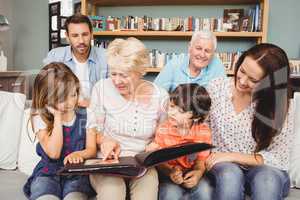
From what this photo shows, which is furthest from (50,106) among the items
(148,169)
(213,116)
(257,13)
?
(257,13)

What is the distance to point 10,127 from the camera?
1608 millimetres

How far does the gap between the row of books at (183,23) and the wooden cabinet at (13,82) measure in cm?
92

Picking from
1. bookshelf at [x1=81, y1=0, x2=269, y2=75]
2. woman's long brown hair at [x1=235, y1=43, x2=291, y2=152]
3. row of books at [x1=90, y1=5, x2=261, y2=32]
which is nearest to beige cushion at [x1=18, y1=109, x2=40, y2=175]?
woman's long brown hair at [x1=235, y1=43, x2=291, y2=152]

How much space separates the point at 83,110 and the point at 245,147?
2.32 ft

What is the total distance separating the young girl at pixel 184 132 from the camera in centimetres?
129

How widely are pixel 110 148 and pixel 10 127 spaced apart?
0.61 metres

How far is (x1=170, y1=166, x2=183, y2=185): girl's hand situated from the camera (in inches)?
50.2

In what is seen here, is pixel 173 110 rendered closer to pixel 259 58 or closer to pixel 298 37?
pixel 259 58

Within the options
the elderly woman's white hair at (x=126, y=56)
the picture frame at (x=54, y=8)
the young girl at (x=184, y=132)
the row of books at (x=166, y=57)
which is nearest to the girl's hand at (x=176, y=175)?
the young girl at (x=184, y=132)

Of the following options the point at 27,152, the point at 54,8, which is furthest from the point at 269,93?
the point at 54,8

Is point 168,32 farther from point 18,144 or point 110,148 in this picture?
point 110,148

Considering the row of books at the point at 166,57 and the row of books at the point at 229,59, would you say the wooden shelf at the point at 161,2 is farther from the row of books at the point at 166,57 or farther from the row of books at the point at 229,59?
the row of books at the point at 229,59

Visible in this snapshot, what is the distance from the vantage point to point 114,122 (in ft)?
4.64

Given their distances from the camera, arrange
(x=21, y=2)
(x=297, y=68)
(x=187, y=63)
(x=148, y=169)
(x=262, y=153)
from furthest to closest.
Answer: (x=21, y=2)
(x=297, y=68)
(x=187, y=63)
(x=262, y=153)
(x=148, y=169)
